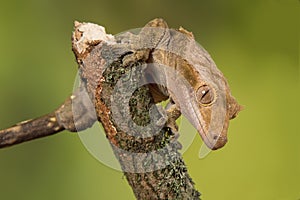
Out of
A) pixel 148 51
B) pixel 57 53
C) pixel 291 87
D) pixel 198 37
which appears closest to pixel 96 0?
pixel 57 53

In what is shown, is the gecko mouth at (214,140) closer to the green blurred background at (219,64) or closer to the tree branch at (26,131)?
the tree branch at (26,131)

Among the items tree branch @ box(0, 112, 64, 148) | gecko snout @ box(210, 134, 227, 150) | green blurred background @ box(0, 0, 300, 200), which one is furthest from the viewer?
green blurred background @ box(0, 0, 300, 200)

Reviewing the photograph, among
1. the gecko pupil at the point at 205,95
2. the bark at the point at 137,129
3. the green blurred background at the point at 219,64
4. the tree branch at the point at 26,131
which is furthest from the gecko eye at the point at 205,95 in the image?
the green blurred background at the point at 219,64

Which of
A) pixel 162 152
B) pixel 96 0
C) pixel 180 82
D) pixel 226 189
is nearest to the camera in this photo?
pixel 162 152

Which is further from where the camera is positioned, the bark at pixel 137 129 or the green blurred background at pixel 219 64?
the green blurred background at pixel 219 64

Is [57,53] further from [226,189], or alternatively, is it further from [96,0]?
[226,189]

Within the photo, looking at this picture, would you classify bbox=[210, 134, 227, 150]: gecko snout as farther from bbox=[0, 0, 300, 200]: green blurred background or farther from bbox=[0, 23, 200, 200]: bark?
bbox=[0, 0, 300, 200]: green blurred background

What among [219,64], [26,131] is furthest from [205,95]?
[219,64]

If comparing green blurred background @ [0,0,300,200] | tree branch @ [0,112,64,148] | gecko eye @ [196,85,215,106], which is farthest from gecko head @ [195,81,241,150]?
green blurred background @ [0,0,300,200]
